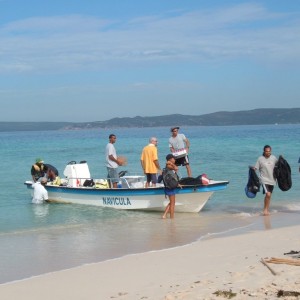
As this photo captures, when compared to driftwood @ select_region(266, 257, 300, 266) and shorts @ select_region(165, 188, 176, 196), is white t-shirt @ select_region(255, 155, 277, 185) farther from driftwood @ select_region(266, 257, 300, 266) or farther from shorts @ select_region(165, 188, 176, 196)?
driftwood @ select_region(266, 257, 300, 266)

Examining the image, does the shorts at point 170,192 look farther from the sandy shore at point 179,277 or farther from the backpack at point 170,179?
the sandy shore at point 179,277

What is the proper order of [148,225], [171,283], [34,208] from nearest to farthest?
1. [171,283]
2. [148,225]
3. [34,208]

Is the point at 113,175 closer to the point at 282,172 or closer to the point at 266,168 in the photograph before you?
the point at 266,168

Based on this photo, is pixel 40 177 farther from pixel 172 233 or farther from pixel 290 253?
pixel 290 253

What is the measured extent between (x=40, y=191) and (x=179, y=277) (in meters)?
9.65

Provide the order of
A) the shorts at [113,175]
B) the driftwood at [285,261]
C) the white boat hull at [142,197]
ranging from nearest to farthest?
the driftwood at [285,261]
the white boat hull at [142,197]
the shorts at [113,175]

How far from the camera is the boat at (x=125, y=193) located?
13.0m

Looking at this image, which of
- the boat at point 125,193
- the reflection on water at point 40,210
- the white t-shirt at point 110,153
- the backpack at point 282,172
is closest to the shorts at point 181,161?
the boat at point 125,193

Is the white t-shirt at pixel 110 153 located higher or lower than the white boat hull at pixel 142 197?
higher

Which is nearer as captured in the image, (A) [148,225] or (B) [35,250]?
(B) [35,250]

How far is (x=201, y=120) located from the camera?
19938cm

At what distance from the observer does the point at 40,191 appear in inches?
629

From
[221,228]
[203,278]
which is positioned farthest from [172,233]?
[203,278]

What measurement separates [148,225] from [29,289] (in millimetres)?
5440
